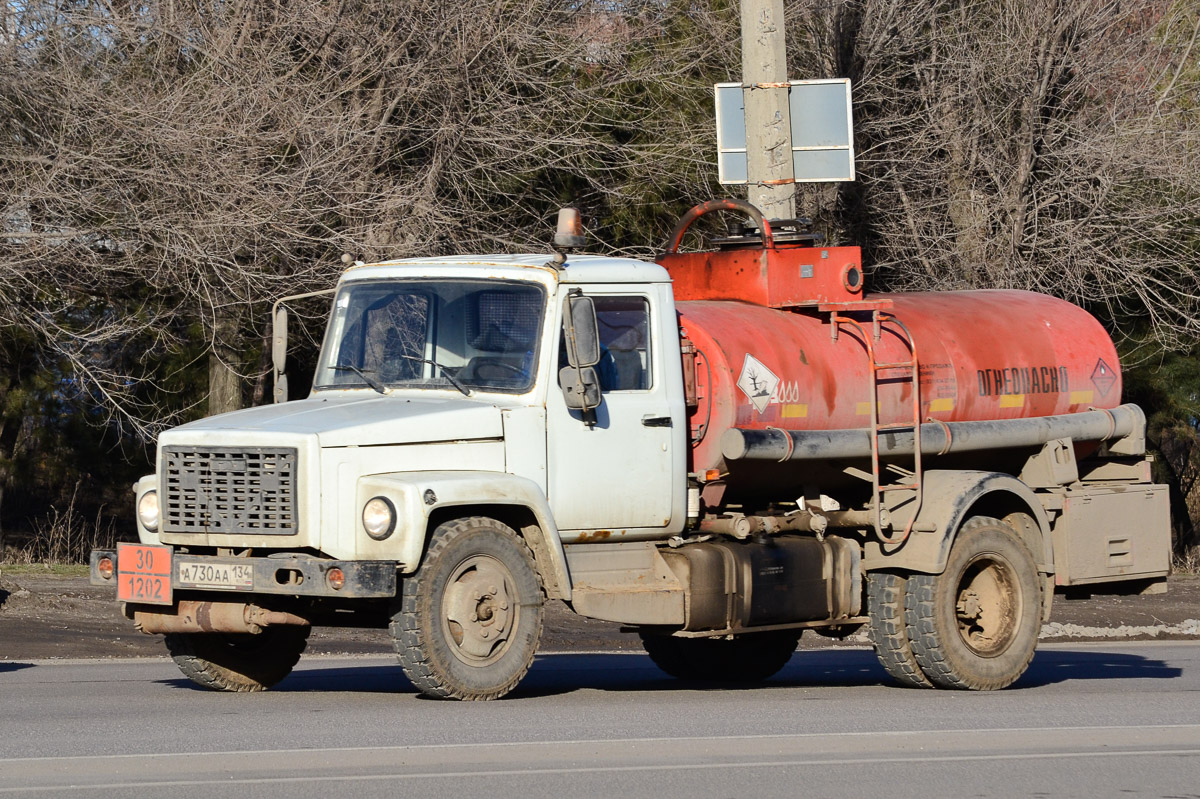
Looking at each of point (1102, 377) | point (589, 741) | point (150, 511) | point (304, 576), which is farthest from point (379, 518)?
point (1102, 377)

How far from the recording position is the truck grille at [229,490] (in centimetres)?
921

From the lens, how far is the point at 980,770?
298 inches

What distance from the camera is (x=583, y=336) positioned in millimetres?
9898

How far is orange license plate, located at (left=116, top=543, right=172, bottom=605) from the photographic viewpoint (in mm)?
9391

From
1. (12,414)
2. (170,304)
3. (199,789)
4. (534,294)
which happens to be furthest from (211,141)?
(199,789)

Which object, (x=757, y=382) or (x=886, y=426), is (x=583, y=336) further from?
(x=886, y=426)

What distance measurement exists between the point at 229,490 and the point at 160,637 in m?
6.11

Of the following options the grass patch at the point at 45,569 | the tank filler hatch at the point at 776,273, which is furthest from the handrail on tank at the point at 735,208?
the grass patch at the point at 45,569

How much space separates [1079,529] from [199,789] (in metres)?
7.15

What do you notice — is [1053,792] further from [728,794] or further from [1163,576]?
[1163,576]

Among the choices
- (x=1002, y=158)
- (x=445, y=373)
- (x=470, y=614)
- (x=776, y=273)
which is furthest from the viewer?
(x=1002, y=158)

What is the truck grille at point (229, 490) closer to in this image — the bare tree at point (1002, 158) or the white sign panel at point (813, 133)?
the white sign panel at point (813, 133)

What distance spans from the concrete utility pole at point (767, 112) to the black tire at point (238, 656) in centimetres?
647

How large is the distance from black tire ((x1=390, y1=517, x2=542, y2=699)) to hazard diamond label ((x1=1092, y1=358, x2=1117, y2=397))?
518cm
